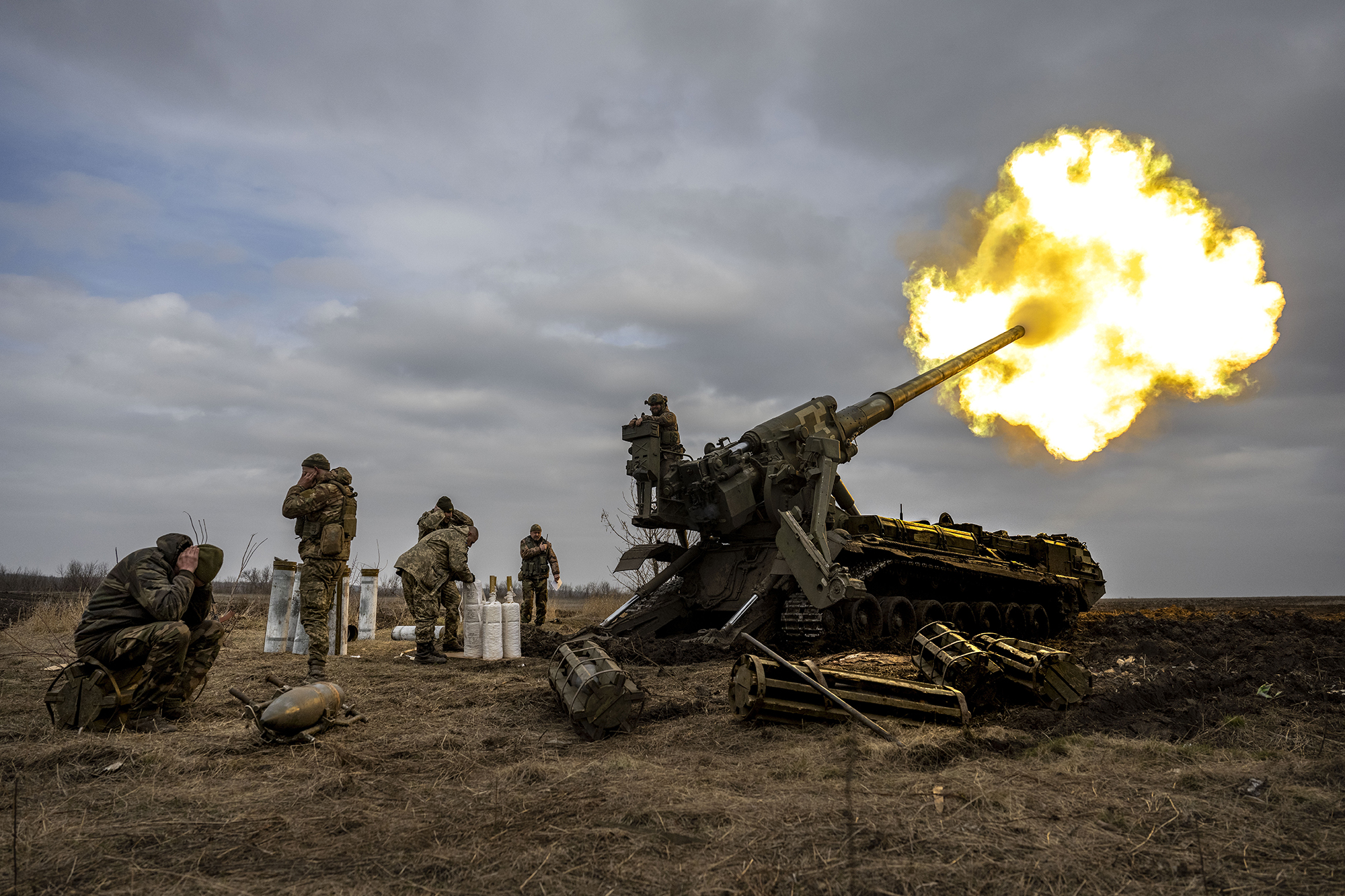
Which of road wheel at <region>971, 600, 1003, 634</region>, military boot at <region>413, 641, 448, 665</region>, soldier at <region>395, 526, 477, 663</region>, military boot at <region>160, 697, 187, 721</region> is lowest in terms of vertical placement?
military boot at <region>160, 697, 187, 721</region>

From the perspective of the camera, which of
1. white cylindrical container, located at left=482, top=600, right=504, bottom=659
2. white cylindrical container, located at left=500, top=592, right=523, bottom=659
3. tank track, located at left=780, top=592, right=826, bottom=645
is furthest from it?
tank track, located at left=780, top=592, right=826, bottom=645

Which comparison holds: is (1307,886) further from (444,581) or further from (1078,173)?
(1078,173)

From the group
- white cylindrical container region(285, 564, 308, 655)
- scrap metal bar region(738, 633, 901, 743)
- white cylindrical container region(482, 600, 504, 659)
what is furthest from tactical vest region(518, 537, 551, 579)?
scrap metal bar region(738, 633, 901, 743)

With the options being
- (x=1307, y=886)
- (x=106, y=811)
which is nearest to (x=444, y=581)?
(x=106, y=811)

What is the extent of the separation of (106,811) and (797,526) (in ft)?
28.0

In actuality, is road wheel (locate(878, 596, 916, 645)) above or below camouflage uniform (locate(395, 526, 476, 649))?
below

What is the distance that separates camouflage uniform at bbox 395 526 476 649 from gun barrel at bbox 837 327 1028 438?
252 inches

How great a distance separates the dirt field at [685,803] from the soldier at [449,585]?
15.4 ft

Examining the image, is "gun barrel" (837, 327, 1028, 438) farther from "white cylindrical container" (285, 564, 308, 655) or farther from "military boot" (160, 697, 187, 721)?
"military boot" (160, 697, 187, 721)

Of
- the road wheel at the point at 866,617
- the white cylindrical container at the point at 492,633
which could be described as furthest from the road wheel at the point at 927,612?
the white cylindrical container at the point at 492,633

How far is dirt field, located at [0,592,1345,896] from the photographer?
3.96m

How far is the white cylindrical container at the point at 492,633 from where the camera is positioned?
1172cm

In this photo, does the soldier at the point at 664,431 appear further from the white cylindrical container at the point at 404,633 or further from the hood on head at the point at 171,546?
the hood on head at the point at 171,546

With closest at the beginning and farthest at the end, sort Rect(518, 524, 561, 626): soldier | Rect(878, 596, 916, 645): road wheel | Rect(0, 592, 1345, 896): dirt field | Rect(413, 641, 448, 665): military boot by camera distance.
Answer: Rect(0, 592, 1345, 896): dirt field
Rect(413, 641, 448, 665): military boot
Rect(878, 596, 916, 645): road wheel
Rect(518, 524, 561, 626): soldier
